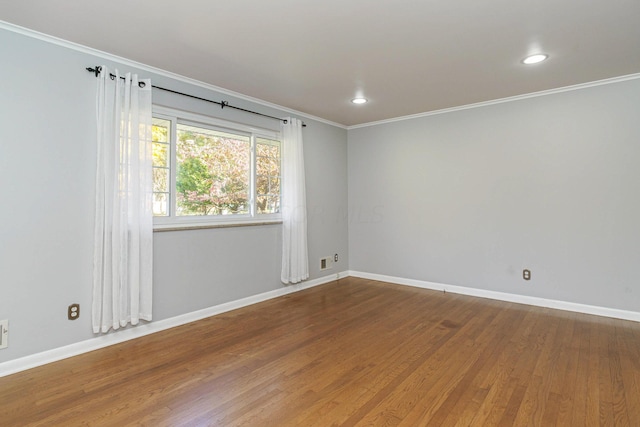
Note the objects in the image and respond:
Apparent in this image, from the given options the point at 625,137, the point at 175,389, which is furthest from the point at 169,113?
the point at 625,137

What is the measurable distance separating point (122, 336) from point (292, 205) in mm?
2236

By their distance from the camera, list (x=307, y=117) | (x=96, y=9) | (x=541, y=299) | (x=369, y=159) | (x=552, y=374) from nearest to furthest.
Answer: (x=96, y=9) < (x=552, y=374) < (x=541, y=299) < (x=307, y=117) < (x=369, y=159)

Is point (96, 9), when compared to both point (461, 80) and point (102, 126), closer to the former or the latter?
point (102, 126)

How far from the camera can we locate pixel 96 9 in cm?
210

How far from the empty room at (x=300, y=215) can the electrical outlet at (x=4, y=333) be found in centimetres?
3

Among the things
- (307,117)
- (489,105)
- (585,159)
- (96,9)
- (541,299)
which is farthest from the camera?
(307,117)

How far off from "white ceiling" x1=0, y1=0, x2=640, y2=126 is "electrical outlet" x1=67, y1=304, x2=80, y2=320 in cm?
200

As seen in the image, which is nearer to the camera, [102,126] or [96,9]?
[96,9]

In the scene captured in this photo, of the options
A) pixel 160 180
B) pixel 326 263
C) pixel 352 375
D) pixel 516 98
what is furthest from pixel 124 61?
pixel 516 98

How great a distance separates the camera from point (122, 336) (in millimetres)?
2824

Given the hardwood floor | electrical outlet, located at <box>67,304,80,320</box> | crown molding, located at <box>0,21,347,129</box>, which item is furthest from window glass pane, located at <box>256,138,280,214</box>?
electrical outlet, located at <box>67,304,80,320</box>

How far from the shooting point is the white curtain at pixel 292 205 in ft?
13.8

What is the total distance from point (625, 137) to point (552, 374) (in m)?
2.54

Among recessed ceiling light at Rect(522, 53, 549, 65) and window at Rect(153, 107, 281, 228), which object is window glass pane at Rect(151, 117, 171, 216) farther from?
recessed ceiling light at Rect(522, 53, 549, 65)
